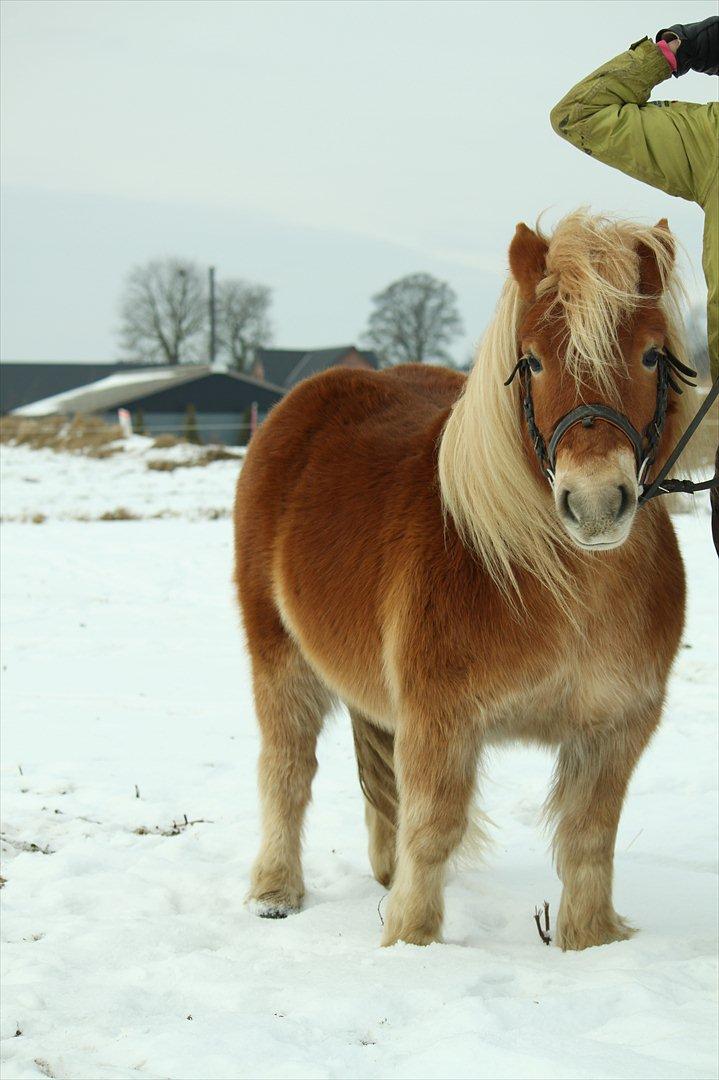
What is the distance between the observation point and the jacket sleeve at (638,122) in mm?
2510

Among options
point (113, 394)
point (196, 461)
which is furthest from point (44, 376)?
point (196, 461)

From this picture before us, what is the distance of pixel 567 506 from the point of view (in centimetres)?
226

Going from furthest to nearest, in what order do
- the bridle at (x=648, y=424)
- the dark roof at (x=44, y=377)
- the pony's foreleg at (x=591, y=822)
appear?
the dark roof at (x=44, y=377) < the pony's foreleg at (x=591, y=822) < the bridle at (x=648, y=424)

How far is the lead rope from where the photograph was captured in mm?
2547

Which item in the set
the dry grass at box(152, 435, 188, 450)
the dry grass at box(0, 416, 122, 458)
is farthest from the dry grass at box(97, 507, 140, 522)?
the dry grass at box(152, 435, 188, 450)

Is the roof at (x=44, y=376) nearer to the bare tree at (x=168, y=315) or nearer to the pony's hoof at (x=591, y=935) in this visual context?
the bare tree at (x=168, y=315)

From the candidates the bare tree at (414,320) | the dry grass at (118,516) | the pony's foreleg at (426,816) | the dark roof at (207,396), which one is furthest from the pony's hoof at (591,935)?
the bare tree at (414,320)

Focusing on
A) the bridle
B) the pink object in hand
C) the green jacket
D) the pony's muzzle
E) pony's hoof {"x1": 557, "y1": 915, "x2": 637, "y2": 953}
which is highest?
the pink object in hand

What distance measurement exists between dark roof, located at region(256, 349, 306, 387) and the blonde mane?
143 ft

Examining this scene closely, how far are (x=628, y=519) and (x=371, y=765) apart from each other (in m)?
1.79

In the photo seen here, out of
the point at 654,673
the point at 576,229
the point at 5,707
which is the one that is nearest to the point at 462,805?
the point at 654,673

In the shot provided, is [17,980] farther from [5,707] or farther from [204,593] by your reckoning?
[204,593]

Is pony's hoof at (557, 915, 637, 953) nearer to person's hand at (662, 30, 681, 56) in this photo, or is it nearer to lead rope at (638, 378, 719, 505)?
lead rope at (638, 378, 719, 505)

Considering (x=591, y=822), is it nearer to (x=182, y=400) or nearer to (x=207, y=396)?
(x=182, y=400)
